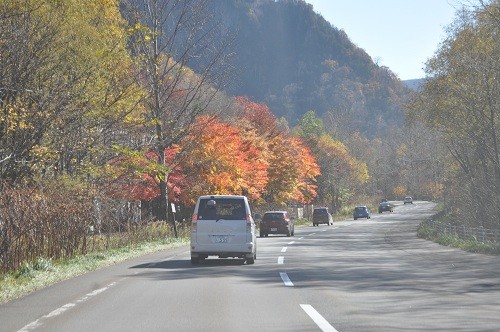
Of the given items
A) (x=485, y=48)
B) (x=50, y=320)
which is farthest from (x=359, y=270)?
(x=485, y=48)

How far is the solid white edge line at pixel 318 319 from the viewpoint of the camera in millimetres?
10102

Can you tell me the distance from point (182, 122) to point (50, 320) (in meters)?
36.6

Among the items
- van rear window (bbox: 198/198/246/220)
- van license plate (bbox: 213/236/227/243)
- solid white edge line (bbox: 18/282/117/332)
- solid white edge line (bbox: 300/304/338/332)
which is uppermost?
van rear window (bbox: 198/198/246/220)

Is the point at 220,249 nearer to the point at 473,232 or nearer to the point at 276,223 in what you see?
the point at 473,232

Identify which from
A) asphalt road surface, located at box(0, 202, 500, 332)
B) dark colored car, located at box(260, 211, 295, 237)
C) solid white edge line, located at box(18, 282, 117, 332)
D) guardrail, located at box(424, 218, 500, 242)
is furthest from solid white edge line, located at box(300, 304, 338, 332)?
dark colored car, located at box(260, 211, 295, 237)

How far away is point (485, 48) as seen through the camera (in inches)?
1560

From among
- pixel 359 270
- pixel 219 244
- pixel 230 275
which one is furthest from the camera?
pixel 219 244

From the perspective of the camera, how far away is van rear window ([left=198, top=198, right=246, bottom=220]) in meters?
22.2

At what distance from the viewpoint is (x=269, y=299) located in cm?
1356

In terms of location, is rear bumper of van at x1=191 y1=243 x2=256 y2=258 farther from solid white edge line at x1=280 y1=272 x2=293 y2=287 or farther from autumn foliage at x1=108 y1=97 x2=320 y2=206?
autumn foliage at x1=108 y1=97 x2=320 y2=206

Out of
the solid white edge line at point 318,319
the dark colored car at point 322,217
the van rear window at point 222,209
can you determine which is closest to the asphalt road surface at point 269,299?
the solid white edge line at point 318,319

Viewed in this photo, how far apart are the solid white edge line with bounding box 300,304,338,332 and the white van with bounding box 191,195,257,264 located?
9.51 m

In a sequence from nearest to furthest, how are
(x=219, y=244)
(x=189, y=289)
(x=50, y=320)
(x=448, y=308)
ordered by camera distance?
1. (x=50, y=320)
2. (x=448, y=308)
3. (x=189, y=289)
4. (x=219, y=244)

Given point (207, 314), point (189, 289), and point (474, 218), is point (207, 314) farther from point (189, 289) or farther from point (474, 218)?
point (474, 218)
